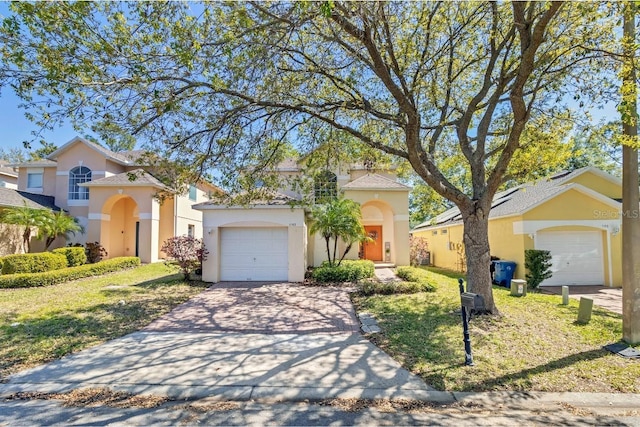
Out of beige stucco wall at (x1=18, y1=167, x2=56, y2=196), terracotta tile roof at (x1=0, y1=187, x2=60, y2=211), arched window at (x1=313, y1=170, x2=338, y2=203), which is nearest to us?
arched window at (x1=313, y1=170, x2=338, y2=203)

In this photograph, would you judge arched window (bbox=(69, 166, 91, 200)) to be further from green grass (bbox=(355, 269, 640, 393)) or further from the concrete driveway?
green grass (bbox=(355, 269, 640, 393))

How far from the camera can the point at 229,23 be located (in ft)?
22.0

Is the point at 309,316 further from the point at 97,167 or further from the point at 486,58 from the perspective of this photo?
the point at 97,167

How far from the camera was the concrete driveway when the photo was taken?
4.63 meters

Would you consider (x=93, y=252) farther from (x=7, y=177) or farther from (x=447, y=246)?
(x=447, y=246)

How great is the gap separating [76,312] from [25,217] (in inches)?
409

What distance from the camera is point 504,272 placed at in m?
14.2

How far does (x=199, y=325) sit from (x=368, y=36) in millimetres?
7693

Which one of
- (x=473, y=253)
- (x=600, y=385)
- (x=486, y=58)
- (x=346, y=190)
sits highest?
(x=486, y=58)

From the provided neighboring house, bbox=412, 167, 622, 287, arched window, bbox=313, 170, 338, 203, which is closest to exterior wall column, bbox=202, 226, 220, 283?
arched window, bbox=313, 170, 338, 203

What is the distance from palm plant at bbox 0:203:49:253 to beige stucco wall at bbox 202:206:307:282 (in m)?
9.31

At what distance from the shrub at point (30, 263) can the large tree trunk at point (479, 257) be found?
17.1 m

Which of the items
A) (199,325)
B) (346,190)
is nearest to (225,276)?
(199,325)

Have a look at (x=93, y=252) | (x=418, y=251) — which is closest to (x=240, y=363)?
(x=93, y=252)
